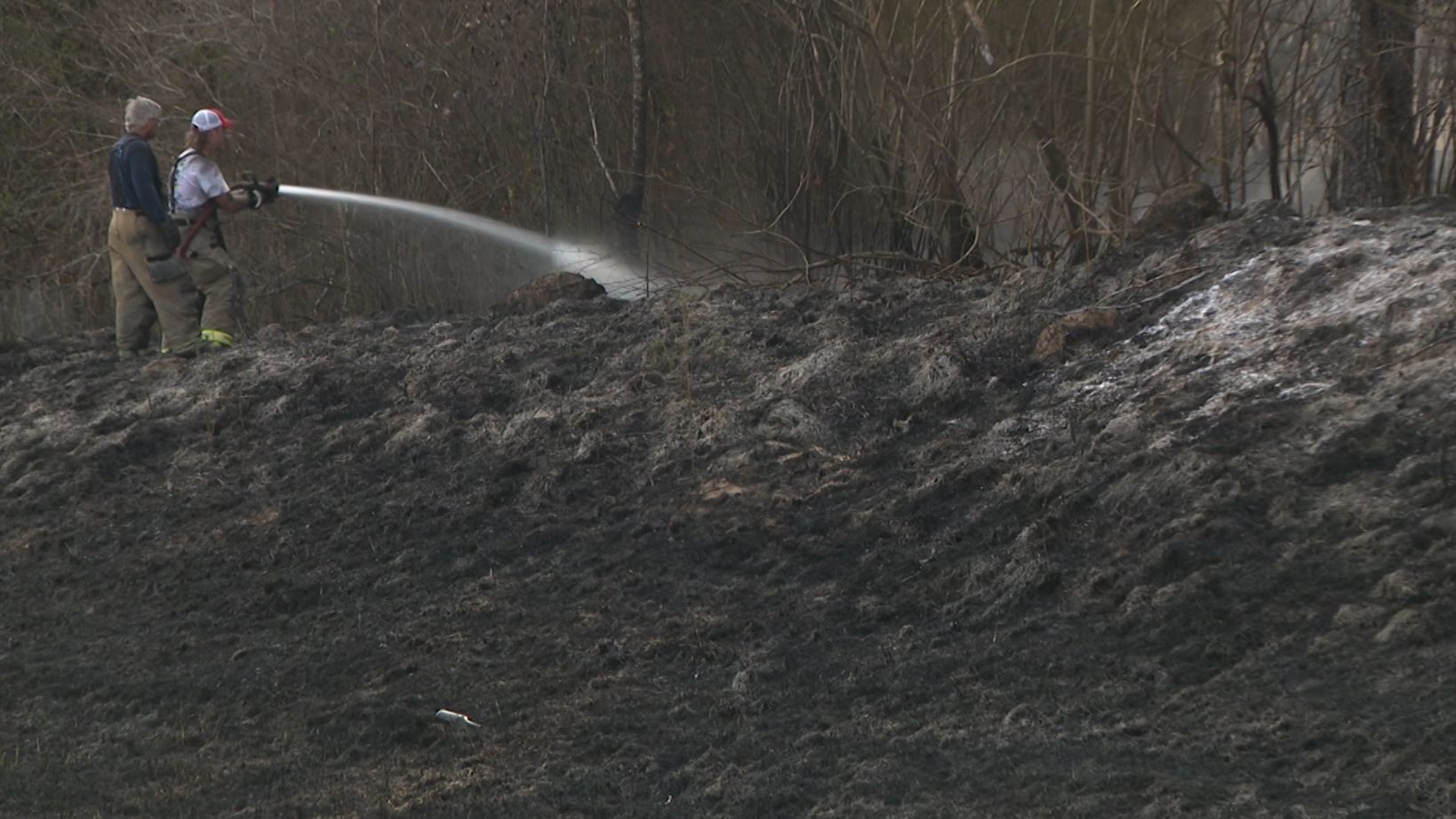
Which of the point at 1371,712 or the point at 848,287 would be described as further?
the point at 848,287

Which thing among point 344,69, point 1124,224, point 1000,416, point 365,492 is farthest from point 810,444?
point 344,69

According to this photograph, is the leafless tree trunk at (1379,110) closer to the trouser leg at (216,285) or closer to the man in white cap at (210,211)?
the man in white cap at (210,211)

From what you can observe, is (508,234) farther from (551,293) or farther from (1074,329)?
(1074,329)

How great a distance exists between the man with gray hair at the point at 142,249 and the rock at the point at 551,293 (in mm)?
2065

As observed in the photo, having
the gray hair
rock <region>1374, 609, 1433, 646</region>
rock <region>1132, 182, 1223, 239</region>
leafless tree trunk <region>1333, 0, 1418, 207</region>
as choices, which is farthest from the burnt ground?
the gray hair

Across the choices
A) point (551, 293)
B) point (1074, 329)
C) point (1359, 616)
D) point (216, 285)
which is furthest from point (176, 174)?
point (1359, 616)

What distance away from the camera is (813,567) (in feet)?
16.6

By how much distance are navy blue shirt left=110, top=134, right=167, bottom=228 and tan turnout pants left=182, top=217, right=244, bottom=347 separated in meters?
0.31

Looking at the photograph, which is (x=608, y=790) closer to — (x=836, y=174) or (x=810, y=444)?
(x=810, y=444)

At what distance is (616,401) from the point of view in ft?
21.6

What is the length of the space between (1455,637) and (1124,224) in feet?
12.7

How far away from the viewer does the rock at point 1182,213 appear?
6715mm

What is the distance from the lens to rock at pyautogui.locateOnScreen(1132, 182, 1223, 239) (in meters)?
6.71

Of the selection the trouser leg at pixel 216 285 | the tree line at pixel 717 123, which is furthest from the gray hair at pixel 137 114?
the tree line at pixel 717 123
